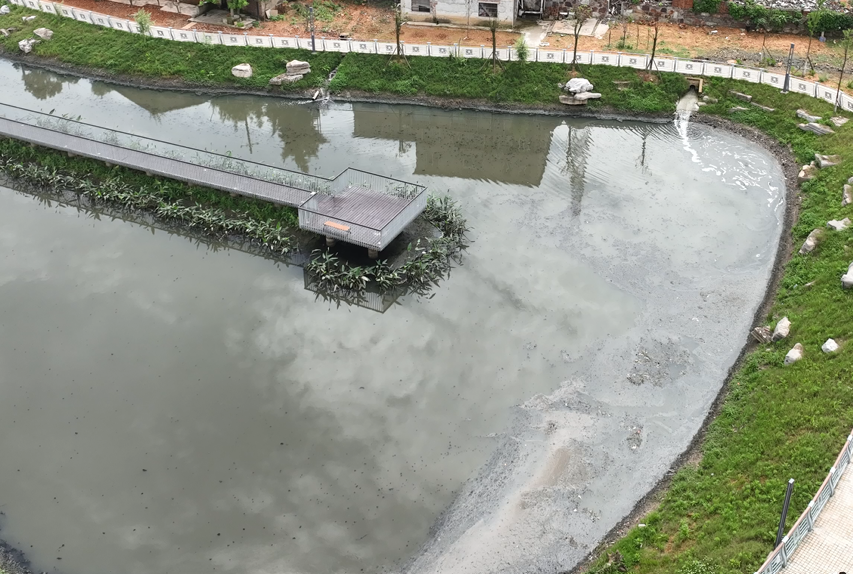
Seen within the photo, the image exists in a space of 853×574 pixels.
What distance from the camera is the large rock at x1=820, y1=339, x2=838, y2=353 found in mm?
28219

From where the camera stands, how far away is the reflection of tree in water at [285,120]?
46.3m

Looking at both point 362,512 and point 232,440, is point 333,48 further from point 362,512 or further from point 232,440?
point 362,512

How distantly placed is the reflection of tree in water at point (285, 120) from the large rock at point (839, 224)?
90.0 ft

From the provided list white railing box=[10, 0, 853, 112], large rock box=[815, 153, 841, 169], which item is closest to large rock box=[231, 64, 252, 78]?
white railing box=[10, 0, 853, 112]

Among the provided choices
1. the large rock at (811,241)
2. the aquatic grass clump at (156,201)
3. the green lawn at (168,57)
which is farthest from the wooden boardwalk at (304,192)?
the large rock at (811,241)

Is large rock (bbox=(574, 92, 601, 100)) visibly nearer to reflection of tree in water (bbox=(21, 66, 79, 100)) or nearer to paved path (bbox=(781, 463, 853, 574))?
paved path (bbox=(781, 463, 853, 574))

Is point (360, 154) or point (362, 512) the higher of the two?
point (360, 154)

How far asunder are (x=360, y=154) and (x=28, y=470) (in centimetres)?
2511

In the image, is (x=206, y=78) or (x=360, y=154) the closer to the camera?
(x=360, y=154)

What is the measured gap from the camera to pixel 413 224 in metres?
39.5

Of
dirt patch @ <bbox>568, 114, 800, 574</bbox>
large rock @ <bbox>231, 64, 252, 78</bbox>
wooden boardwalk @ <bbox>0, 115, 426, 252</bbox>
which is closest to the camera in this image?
dirt patch @ <bbox>568, 114, 800, 574</bbox>

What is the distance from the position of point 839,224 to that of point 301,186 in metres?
25.8

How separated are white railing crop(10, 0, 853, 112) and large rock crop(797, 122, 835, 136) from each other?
2634 mm

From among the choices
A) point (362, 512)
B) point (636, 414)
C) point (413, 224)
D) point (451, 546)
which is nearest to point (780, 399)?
point (636, 414)
